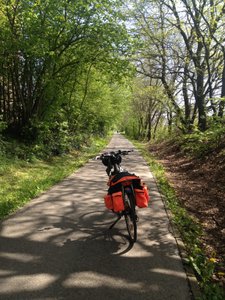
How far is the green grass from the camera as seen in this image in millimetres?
6746

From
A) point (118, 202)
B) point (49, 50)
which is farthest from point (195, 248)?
point (49, 50)

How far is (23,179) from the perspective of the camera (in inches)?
364

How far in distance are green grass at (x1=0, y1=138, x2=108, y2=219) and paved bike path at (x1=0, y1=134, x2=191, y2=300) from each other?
1.30 feet

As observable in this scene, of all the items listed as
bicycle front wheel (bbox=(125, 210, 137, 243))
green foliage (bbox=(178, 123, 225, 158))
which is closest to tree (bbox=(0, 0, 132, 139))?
green foliage (bbox=(178, 123, 225, 158))

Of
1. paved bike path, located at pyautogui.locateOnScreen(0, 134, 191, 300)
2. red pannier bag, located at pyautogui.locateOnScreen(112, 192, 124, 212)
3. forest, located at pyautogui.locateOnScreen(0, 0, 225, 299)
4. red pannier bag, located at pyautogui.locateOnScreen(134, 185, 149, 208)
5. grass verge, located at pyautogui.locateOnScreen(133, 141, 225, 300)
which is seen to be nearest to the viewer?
paved bike path, located at pyautogui.locateOnScreen(0, 134, 191, 300)

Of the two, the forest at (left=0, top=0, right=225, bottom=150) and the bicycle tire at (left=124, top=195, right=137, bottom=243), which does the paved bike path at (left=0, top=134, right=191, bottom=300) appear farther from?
the forest at (left=0, top=0, right=225, bottom=150)

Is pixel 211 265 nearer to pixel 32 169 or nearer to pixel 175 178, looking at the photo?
pixel 175 178

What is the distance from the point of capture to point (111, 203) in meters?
4.90

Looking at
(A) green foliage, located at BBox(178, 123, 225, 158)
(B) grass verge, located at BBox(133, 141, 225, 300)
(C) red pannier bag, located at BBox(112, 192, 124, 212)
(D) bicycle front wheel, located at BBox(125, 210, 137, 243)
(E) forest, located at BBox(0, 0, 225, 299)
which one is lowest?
(B) grass verge, located at BBox(133, 141, 225, 300)

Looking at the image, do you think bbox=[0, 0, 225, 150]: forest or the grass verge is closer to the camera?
the grass verge

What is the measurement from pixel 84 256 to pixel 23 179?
565 cm

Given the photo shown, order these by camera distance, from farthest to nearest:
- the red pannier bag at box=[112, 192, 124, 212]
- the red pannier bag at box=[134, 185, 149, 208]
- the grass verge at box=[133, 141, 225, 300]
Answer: the red pannier bag at box=[134, 185, 149, 208], the red pannier bag at box=[112, 192, 124, 212], the grass verge at box=[133, 141, 225, 300]

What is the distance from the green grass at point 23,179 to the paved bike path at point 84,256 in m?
0.40

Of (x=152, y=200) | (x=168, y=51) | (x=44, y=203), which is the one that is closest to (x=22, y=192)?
(x=44, y=203)
